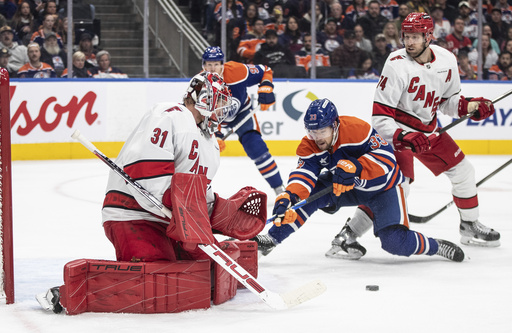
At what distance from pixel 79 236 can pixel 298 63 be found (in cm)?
438

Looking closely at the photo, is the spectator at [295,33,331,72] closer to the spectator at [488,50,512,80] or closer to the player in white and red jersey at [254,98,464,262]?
the spectator at [488,50,512,80]

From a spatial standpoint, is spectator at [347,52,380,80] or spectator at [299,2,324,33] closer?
spectator at [299,2,324,33]

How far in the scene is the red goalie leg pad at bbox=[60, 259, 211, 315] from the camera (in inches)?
107

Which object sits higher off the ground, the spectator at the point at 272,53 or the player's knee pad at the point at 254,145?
the spectator at the point at 272,53

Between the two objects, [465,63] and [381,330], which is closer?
[381,330]

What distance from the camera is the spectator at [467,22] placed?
857 cm

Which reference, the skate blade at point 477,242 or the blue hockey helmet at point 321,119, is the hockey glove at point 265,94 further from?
the blue hockey helmet at point 321,119

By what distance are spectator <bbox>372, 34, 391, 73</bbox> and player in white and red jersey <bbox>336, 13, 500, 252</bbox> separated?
4.12 meters

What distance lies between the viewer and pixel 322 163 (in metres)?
3.56

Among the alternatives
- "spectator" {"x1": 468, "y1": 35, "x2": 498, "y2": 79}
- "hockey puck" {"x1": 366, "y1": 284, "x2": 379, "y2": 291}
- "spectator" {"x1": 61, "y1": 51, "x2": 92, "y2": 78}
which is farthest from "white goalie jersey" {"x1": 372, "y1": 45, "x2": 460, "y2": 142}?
"spectator" {"x1": 468, "y1": 35, "x2": 498, "y2": 79}

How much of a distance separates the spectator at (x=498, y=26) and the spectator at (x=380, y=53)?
4.00 ft

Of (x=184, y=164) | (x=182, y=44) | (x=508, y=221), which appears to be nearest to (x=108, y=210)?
(x=184, y=164)

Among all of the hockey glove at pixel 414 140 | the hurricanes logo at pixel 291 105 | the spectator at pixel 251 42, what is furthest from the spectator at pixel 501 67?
the hockey glove at pixel 414 140

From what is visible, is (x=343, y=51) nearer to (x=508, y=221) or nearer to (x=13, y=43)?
(x=13, y=43)
